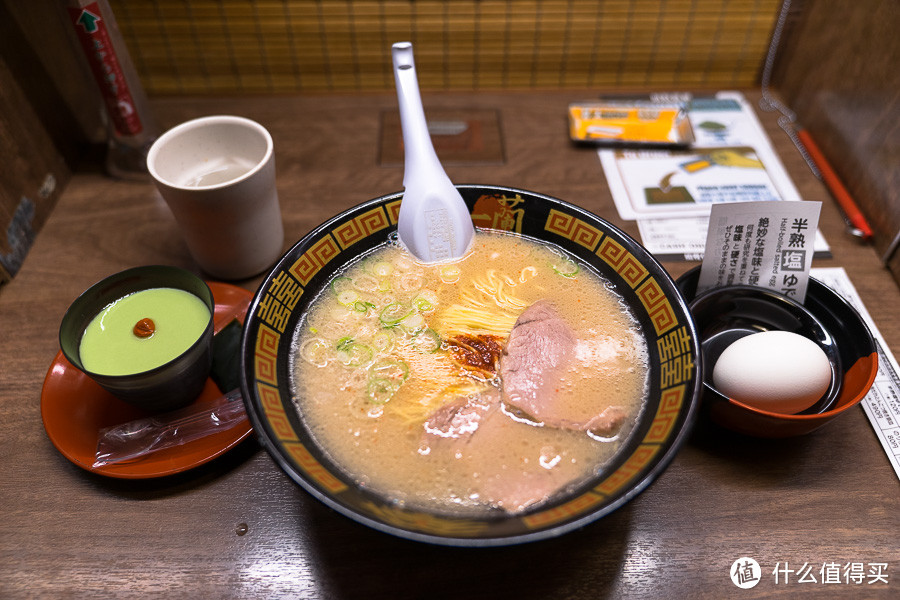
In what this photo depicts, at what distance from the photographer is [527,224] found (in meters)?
1.48

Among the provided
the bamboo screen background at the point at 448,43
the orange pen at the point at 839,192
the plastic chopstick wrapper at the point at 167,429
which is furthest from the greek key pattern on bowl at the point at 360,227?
the orange pen at the point at 839,192

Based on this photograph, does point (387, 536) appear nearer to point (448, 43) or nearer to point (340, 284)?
point (340, 284)

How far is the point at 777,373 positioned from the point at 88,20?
1.86 metres

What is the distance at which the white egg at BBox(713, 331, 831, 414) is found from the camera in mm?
1168

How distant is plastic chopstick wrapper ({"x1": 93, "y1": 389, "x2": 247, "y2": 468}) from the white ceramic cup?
17.2 inches

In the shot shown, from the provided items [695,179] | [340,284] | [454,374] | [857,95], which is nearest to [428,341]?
[454,374]

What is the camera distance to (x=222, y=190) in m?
1.37

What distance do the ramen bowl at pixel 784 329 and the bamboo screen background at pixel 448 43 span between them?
4.24ft

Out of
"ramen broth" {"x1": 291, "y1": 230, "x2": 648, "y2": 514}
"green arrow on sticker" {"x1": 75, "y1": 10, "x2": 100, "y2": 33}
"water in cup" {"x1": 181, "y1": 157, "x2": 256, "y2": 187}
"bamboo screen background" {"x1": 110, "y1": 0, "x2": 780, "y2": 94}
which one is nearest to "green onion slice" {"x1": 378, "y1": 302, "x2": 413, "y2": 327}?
"ramen broth" {"x1": 291, "y1": 230, "x2": 648, "y2": 514}

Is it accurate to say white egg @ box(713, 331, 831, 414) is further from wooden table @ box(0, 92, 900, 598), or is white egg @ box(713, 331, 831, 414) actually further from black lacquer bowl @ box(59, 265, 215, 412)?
black lacquer bowl @ box(59, 265, 215, 412)

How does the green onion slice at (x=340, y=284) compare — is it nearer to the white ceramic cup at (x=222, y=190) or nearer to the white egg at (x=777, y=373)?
the white ceramic cup at (x=222, y=190)

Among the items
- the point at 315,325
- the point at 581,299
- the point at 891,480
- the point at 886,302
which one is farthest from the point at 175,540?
A: the point at 886,302

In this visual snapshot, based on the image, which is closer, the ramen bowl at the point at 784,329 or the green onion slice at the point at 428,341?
the ramen bowl at the point at 784,329

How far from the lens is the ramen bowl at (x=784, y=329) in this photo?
1156 mm
